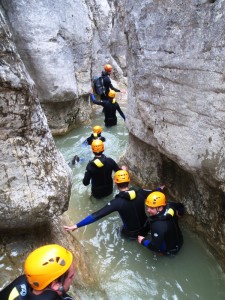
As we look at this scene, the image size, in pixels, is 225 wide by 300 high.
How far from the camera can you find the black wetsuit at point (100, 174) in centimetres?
565

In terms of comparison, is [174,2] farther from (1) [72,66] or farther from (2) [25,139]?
(1) [72,66]

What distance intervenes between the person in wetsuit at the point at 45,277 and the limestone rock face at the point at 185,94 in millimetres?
2381

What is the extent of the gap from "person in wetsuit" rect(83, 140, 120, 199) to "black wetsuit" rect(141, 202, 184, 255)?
5.65 feet

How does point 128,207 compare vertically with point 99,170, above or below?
below

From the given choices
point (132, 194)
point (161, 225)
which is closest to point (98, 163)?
point (132, 194)

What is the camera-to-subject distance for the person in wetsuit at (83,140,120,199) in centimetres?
562

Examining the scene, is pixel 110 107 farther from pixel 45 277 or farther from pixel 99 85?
pixel 45 277

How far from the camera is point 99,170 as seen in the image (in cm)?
571

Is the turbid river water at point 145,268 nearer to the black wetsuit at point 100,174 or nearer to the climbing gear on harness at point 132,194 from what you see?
the black wetsuit at point 100,174

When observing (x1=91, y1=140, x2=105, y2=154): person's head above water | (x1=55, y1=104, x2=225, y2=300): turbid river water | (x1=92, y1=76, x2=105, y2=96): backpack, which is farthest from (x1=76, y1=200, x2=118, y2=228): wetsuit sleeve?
(x1=92, y1=76, x2=105, y2=96): backpack

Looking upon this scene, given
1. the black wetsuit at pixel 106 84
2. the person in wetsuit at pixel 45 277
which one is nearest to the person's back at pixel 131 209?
the person in wetsuit at pixel 45 277

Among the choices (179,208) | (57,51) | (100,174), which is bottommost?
(179,208)

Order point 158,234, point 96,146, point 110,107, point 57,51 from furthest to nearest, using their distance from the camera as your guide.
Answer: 1. point 110,107
2. point 57,51
3. point 96,146
4. point 158,234

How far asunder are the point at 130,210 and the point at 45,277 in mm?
2607
